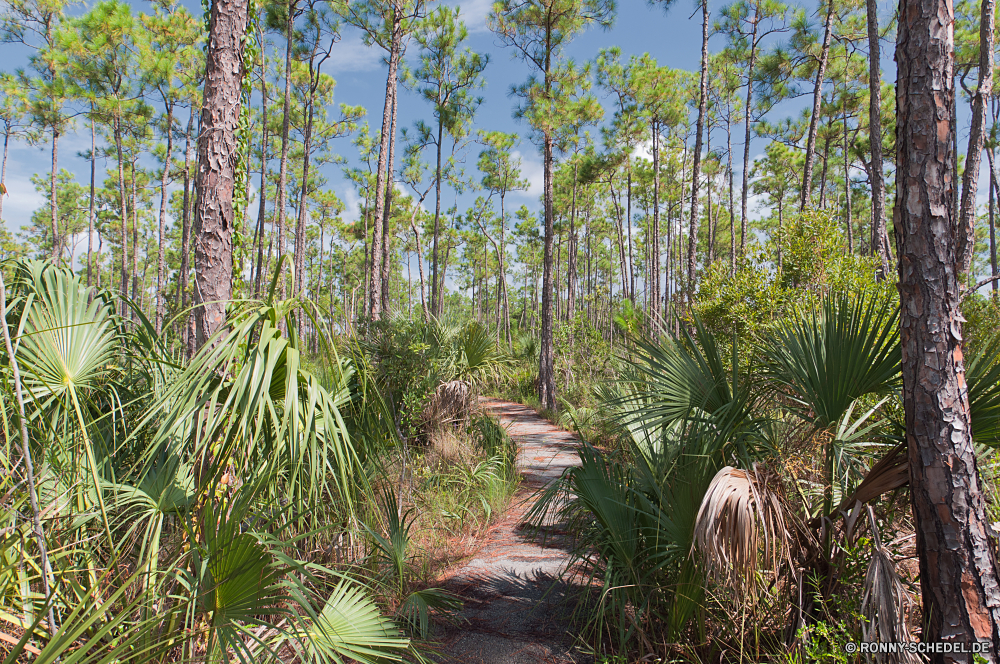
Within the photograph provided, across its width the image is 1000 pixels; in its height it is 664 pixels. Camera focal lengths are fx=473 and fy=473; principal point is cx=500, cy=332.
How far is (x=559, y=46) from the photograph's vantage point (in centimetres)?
1288


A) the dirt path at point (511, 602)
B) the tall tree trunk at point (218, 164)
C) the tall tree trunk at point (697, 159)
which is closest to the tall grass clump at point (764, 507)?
the dirt path at point (511, 602)

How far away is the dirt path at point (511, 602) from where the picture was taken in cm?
293

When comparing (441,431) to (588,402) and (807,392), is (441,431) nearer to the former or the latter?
(588,402)

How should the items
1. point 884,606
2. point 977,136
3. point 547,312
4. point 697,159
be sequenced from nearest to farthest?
1. point 884,606
2. point 977,136
3. point 697,159
4. point 547,312

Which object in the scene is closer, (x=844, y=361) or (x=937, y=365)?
(x=937, y=365)

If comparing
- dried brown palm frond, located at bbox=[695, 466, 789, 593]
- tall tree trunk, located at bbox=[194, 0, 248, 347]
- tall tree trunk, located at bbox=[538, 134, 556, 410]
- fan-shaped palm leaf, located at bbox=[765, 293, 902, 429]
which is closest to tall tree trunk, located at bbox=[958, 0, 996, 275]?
fan-shaped palm leaf, located at bbox=[765, 293, 902, 429]

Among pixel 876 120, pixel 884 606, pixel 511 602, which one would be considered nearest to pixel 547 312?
pixel 876 120

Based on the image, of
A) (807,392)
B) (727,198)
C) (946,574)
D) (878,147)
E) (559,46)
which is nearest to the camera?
(946,574)

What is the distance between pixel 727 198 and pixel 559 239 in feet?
33.0

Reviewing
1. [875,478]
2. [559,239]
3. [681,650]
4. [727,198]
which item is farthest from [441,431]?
[727,198]

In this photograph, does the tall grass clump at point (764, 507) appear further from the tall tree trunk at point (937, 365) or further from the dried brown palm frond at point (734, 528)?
the tall tree trunk at point (937, 365)

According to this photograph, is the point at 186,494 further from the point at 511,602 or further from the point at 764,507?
the point at 764,507

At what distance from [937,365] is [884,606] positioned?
1.06 m

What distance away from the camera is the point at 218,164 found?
3.21 meters
